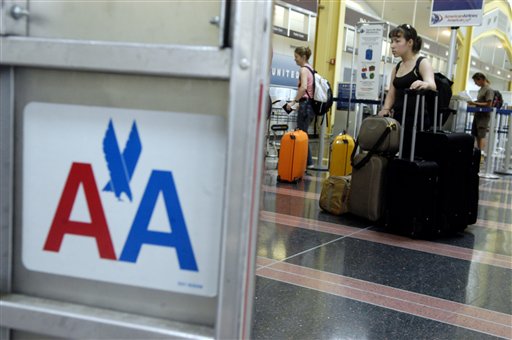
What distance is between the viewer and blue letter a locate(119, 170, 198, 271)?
3.43ft

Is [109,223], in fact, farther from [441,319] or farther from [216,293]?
[441,319]

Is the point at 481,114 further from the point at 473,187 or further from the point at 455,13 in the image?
the point at 473,187

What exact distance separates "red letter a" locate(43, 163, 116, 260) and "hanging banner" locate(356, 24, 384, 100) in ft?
22.1

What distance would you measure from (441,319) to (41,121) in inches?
83.1

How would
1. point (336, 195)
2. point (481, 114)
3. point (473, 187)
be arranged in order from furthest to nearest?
1. point (481, 114)
2. point (336, 195)
3. point (473, 187)

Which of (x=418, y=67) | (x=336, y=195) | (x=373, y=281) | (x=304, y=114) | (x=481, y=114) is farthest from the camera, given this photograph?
(x=481, y=114)

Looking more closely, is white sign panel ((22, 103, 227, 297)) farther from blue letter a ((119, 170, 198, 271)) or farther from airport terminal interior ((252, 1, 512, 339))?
airport terminal interior ((252, 1, 512, 339))

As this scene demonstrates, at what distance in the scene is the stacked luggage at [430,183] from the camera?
12.8 feet

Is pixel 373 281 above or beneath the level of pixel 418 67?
beneath

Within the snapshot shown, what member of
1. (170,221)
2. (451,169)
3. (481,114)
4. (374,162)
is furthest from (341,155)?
(170,221)

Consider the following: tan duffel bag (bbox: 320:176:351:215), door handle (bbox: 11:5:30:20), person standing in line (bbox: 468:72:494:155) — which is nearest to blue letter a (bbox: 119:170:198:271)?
door handle (bbox: 11:5:30:20)

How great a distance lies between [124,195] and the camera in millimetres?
1069

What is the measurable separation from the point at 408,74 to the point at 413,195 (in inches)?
45.0

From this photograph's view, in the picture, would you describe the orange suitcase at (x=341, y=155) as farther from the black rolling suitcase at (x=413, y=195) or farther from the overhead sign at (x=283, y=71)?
the overhead sign at (x=283, y=71)
